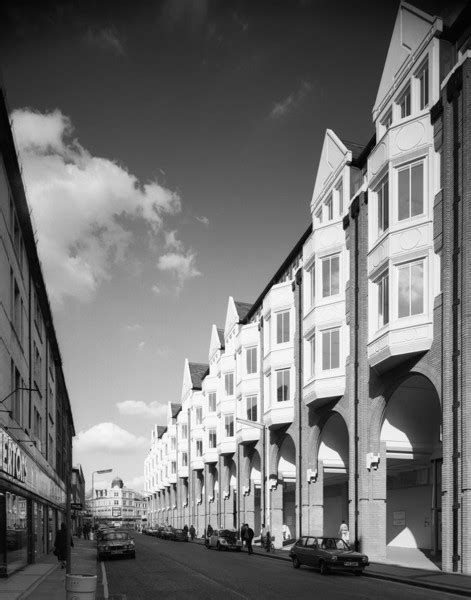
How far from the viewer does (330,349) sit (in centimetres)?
3444

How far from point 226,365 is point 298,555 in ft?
113

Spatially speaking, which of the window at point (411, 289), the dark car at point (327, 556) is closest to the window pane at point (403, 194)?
the window at point (411, 289)

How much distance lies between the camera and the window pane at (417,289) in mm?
25641

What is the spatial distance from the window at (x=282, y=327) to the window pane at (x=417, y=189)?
56.7 feet

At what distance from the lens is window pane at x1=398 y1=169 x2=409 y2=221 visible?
26859 millimetres

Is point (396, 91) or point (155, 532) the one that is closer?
point (396, 91)

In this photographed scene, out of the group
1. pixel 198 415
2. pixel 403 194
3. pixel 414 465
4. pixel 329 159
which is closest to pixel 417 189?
pixel 403 194

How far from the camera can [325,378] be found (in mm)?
34156

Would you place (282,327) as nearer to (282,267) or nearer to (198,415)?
(282,267)

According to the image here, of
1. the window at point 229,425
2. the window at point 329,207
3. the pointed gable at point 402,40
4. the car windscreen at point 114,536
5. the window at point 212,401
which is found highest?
the pointed gable at point 402,40

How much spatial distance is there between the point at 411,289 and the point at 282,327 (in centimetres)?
1753

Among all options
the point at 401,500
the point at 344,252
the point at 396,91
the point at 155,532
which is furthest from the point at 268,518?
the point at 155,532

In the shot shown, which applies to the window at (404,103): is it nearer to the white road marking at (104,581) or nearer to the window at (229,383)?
the white road marking at (104,581)

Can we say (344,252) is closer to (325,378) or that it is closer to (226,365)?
(325,378)
